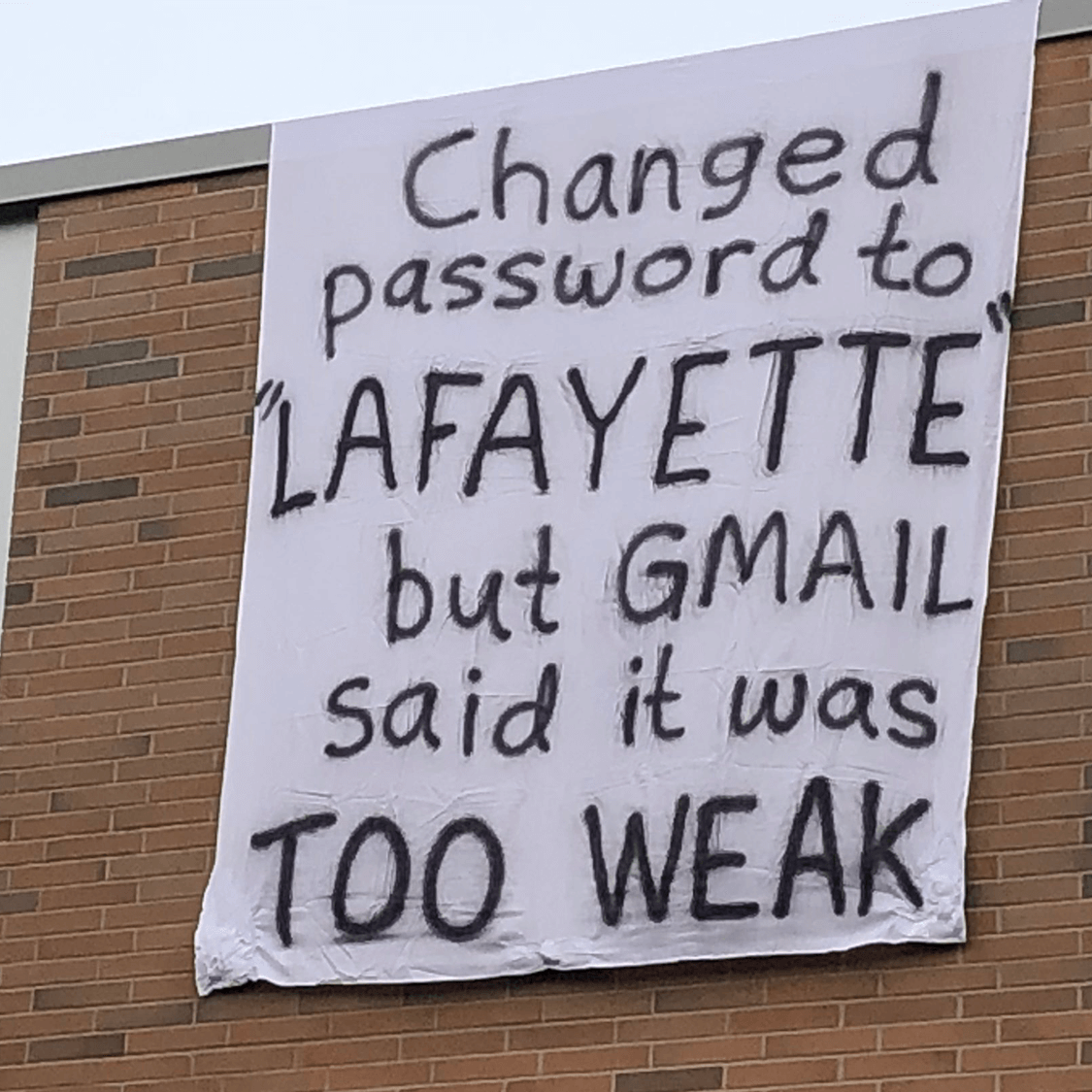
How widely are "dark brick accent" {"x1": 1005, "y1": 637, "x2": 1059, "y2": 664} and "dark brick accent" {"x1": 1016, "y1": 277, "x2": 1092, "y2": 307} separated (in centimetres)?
102

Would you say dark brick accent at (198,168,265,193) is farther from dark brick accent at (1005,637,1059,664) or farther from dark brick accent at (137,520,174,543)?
dark brick accent at (1005,637,1059,664)

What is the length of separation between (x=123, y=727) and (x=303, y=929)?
0.92 metres

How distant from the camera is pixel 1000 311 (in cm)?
890

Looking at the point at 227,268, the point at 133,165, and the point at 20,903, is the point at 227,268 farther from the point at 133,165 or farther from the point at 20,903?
the point at 20,903

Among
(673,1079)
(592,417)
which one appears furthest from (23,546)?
(673,1079)

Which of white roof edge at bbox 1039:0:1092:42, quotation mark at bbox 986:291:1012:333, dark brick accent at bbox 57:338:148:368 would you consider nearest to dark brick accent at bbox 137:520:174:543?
dark brick accent at bbox 57:338:148:368

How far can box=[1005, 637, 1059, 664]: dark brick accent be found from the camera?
27.9 ft

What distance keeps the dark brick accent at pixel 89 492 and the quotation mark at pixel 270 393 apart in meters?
0.46

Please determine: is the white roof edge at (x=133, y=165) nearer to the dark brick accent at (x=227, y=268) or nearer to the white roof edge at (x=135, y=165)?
the white roof edge at (x=135, y=165)

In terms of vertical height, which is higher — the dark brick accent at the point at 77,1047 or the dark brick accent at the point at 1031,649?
the dark brick accent at the point at 1031,649

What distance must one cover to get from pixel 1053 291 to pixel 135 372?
9.40 feet

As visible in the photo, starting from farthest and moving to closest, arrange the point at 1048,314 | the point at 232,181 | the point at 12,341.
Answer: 1. the point at 12,341
2. the point at 232,181
3. the point at 1048,314

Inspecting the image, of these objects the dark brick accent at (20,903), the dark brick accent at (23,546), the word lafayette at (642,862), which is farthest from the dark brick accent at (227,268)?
the dark brick accent at (20,903)

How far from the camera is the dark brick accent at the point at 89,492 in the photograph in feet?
31.7
